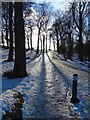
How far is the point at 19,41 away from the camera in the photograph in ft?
51.9

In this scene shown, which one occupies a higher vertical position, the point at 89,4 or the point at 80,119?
the point at 89,4

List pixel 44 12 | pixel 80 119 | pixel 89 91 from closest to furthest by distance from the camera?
1. pixel 80 119
2. pixel 89 91
3. pixel 44 12

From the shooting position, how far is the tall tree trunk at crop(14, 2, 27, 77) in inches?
616

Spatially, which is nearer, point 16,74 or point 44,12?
point 16,74

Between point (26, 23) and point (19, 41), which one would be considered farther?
point (26, 23)

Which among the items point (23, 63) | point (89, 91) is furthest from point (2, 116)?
point (23, 63)

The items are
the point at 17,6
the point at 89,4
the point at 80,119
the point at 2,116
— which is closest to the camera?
the point at 2,116

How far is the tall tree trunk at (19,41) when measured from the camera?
15656 millimetres

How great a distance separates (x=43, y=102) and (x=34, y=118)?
2.02m

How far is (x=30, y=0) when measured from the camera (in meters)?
19.6

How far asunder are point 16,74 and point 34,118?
304 inches

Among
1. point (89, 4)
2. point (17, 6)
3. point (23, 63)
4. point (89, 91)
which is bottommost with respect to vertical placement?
point (89, 91)

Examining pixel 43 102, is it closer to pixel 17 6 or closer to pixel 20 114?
pixel 20 114

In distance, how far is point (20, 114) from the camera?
8.20m
